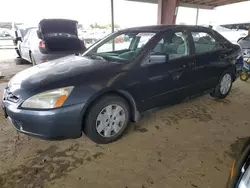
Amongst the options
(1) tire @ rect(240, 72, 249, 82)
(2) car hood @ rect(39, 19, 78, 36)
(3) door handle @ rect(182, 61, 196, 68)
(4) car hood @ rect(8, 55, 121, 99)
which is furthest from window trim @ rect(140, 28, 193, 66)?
(2) car hood @ rect(39, 19, 78, 36)

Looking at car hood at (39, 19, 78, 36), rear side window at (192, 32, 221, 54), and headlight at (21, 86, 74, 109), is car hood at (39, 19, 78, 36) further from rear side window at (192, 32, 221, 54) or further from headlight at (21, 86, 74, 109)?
headlight at (21, 86, 74, 109)

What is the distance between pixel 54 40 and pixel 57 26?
389 mm

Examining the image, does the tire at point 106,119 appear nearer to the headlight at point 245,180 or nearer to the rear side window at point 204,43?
the headlight at point 245,180

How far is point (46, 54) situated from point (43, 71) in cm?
281

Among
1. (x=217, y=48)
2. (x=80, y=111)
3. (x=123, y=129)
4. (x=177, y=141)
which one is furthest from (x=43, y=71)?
(x=217, y=48)

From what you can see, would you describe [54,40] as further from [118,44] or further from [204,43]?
[204,43]

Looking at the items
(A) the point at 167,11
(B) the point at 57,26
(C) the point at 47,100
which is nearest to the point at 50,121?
(C) the point at 47,100

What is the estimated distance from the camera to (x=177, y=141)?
86.5 inches

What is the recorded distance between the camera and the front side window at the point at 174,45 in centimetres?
251

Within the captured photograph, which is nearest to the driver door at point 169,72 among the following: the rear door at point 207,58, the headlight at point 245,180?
the rear door at point 207,58

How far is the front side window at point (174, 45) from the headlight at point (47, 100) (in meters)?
1.42

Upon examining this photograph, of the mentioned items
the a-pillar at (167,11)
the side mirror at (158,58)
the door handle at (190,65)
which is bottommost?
the door handle at (190,65)

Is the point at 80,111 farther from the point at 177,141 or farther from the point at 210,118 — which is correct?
the point at 210,118

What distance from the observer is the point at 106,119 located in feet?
6.68
